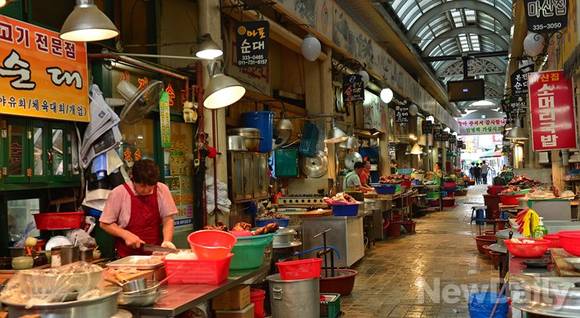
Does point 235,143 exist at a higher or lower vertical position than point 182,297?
higher

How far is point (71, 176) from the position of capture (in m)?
5.81

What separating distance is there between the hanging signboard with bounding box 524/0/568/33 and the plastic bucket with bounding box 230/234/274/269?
6134 millimetres

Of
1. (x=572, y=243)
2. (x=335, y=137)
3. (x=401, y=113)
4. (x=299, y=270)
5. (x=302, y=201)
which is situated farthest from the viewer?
(x=401, y=113)

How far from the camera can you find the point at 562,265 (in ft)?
12.2

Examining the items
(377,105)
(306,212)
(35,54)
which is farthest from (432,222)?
(35,54)

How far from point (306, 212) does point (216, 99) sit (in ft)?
13.2

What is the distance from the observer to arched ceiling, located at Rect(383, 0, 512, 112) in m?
21.4

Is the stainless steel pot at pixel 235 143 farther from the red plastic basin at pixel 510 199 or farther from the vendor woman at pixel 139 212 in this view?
the red plastic basin at pixel 510 199

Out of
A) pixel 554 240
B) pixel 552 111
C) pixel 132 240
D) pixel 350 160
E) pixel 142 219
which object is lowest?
pixel 554 240

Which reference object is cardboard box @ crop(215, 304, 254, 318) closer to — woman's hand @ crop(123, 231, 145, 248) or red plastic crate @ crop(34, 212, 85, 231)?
woman's hand @ crop(123, 231, 145, 248)

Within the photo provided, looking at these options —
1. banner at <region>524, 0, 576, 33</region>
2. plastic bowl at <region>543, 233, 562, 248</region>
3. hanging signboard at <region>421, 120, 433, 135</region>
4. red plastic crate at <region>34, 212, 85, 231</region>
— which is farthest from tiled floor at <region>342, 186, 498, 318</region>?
hanging signboard at <region>421, 120, 433, 135</region>

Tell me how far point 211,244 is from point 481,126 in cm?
4586

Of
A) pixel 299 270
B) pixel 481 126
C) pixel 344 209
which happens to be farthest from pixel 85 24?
pixel 481 126

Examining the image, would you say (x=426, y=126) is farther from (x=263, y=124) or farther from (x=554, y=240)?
(x=554, y=240)
